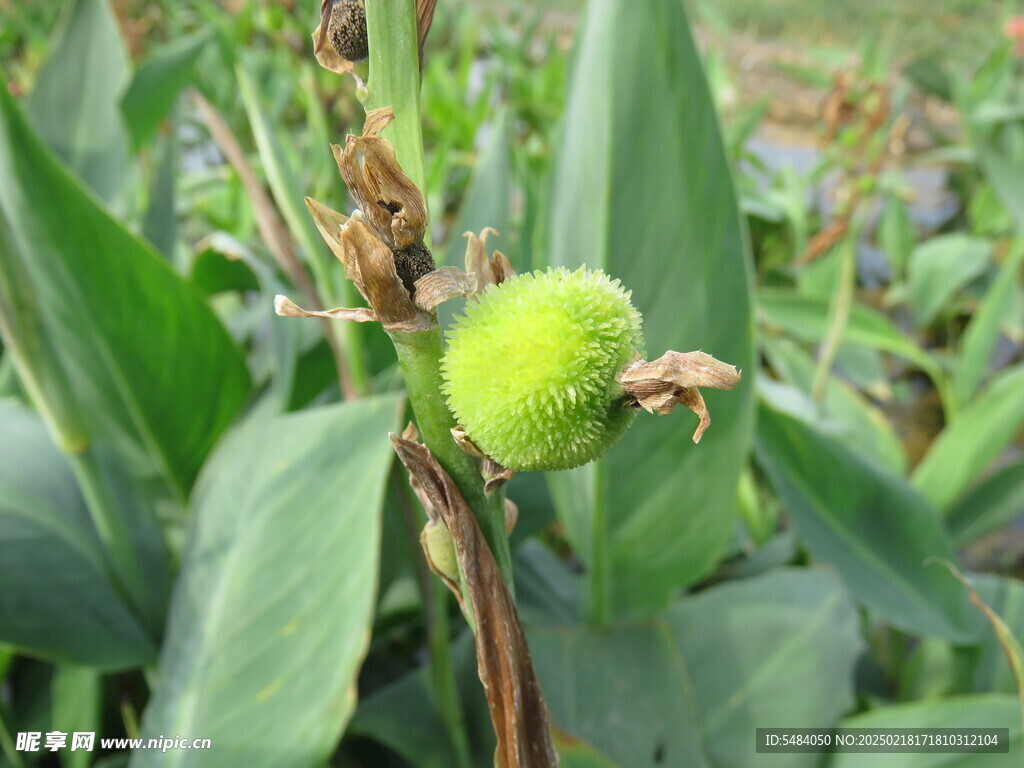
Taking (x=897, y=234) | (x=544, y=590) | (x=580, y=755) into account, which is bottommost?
(x=897, y=234)

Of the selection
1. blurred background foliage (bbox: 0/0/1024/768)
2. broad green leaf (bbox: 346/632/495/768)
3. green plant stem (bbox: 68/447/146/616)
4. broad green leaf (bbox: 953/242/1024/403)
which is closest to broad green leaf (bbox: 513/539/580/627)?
blurred background foliage (bbox: 0/0/1024/768)

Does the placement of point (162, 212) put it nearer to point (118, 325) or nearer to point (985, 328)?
point (118, 325)

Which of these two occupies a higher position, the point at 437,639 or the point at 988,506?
the point at 437,639

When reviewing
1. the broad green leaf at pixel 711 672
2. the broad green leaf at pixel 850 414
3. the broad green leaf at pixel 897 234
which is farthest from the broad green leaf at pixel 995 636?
the broad green leaf at pixel 897 234

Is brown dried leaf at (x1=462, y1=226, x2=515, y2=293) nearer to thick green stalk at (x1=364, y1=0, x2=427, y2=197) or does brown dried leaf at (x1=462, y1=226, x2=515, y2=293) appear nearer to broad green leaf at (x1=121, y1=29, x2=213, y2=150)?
thick green stalk at (x1=364, y1=0, x2=427, y2=197)

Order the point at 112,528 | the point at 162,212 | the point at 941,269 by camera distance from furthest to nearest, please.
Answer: the point at 941,269
the point at 162,212
the point at 112,528

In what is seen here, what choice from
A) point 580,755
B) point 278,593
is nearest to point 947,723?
point 580,755

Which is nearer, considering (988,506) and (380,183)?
(380,183)

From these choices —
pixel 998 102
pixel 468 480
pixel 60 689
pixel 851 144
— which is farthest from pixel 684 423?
pixel 998 102
